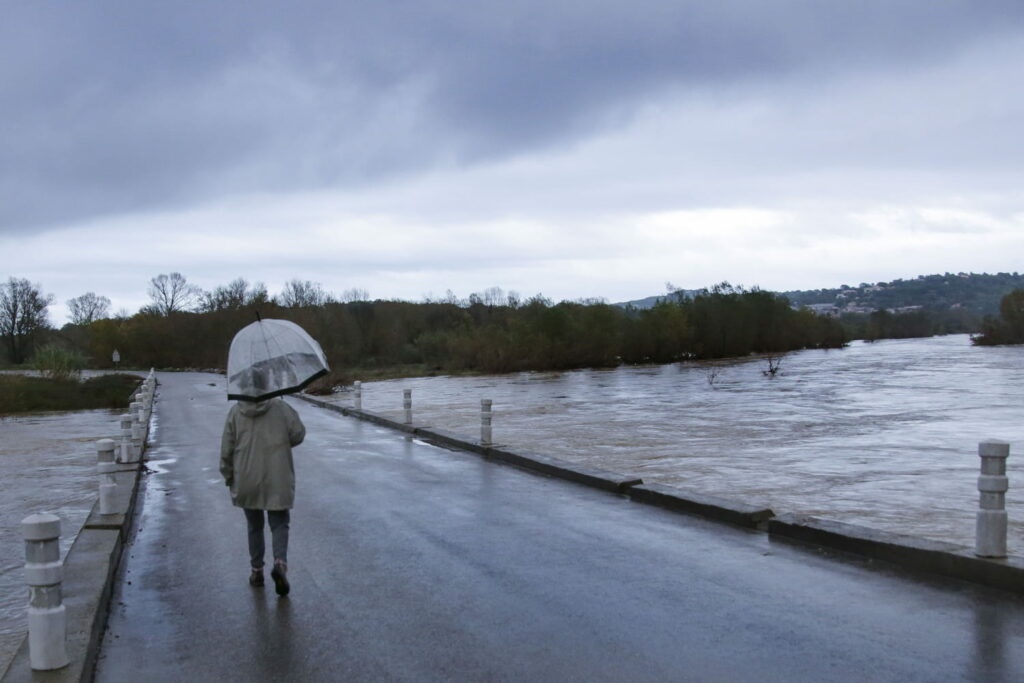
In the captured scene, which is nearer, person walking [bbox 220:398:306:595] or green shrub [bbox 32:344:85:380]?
person walking [bbox 220:398:306:595]

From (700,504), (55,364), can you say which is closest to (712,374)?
(700,504)

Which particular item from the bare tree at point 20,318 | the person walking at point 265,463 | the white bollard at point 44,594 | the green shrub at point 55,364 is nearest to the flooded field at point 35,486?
the white bollard at point 44,594

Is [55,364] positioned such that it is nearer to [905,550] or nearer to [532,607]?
[532,607]

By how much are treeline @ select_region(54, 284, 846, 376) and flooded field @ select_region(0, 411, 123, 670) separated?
2652cm

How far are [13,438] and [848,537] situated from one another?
2220 centimetres

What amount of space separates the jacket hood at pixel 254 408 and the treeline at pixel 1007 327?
92.3 meters

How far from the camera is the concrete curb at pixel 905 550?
6.58m

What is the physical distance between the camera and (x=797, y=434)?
17578 millimetres

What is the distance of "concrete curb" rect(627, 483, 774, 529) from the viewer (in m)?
8.91

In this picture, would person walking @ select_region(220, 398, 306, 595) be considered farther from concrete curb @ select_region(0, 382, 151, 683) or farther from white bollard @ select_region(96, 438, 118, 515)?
white bollard @ select_region(96, 438, 118, 515)

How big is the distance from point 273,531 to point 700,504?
470cm

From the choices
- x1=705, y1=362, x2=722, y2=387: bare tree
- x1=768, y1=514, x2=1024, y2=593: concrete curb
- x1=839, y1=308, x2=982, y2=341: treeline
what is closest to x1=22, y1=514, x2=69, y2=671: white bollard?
x1=768, y1=514, x2=1024, y2=593: concrete curb

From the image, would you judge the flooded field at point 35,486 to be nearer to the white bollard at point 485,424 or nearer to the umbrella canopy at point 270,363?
the umbrella canopy at point 270,363

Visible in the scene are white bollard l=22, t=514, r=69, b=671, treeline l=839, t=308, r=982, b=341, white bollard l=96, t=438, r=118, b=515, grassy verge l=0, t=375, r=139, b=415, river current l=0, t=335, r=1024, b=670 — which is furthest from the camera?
treeline l=839, t=308, r=982, b=341
